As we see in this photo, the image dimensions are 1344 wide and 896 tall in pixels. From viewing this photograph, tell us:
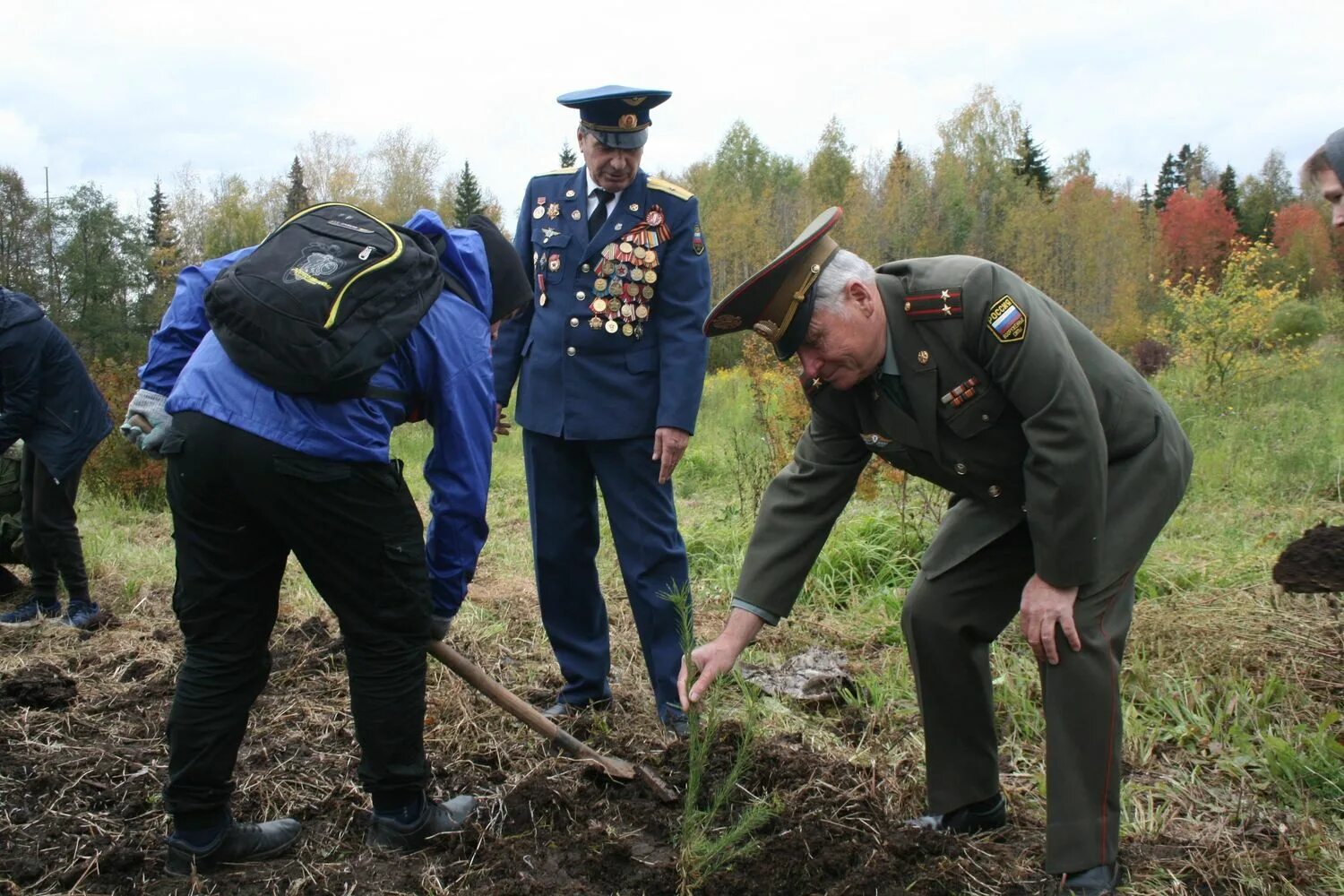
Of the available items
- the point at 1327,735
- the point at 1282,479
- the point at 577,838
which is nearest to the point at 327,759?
the point at 577,838

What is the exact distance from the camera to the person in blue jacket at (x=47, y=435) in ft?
17.0

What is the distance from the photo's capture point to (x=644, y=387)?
3730 millimetres

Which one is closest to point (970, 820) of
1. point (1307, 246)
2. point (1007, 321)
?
point (1007, 321)

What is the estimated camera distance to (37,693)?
3.95m

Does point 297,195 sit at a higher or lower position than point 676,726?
higher

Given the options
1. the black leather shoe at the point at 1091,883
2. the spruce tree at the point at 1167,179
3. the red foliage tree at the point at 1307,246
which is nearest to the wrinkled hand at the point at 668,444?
the black leather shoe at the point at 1091,883

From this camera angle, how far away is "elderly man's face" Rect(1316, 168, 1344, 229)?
245 centimetres

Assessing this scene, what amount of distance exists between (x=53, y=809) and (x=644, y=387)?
7.33 feet

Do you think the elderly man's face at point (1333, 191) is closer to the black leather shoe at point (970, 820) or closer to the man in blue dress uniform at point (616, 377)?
the black leather shoe at point (970, 820)

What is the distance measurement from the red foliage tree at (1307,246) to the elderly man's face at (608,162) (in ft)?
107

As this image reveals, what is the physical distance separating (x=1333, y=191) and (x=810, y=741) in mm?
2221

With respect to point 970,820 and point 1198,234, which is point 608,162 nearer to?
point 970,820

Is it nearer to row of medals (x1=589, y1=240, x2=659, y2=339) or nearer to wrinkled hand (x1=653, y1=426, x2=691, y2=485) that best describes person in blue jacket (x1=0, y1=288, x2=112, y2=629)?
row of medals (x1=589, y1=240, x2=659, y2=339)

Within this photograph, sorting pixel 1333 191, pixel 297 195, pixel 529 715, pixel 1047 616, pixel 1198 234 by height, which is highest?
pixel 297 195
